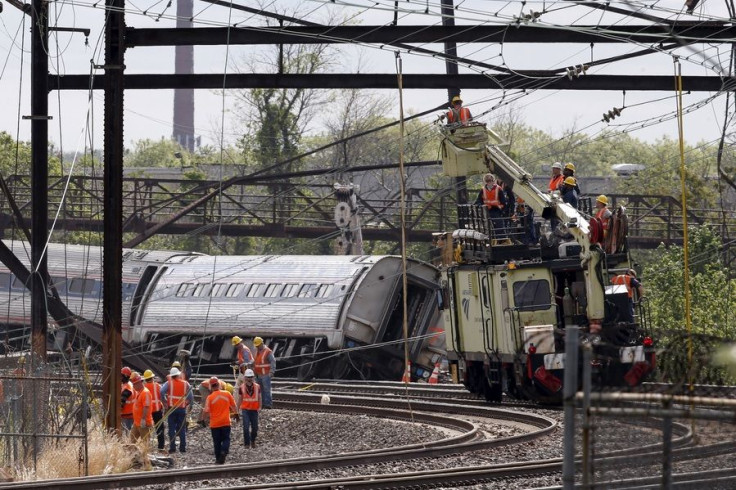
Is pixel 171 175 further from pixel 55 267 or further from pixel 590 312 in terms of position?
pixel 590 312

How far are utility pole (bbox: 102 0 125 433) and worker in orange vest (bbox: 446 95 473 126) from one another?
21.9 feet

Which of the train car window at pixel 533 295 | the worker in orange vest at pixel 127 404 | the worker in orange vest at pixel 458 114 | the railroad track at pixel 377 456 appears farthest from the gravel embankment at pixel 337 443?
the worker in orange vest at pixel 458 114

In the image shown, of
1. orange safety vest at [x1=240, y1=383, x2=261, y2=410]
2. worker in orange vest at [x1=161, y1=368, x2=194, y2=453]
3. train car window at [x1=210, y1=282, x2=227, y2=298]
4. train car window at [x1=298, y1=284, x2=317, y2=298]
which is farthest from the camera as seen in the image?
train car window at [x1=210, y1=282, x2=227, y2=298]

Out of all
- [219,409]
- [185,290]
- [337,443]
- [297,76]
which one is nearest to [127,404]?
[219,409]

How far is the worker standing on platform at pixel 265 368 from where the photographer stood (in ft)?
85.0

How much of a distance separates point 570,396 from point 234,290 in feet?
106

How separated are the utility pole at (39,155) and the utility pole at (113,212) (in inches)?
97.6

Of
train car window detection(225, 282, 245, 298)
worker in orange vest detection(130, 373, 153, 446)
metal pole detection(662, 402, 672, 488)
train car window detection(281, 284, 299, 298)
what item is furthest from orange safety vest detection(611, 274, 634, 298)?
train car window detection(225, 282, 245, 298)

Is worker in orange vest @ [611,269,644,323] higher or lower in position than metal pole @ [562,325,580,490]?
higher

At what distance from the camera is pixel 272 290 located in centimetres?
3828

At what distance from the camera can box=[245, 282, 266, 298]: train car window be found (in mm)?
38500

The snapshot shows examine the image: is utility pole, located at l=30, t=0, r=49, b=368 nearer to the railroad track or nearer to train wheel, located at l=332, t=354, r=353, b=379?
the railroad track

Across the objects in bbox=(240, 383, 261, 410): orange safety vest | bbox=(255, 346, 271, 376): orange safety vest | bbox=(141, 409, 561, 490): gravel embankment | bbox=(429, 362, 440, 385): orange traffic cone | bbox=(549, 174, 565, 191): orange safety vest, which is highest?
bbox=(549, 174, 565, 191): orange safety vest

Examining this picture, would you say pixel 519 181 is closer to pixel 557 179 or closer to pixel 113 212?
pixel 557 179
